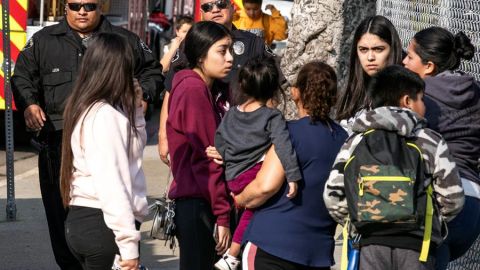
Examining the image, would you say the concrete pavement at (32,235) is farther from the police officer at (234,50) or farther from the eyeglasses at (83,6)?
the eyeglasses at (83,6)

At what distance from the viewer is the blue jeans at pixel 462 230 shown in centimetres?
494


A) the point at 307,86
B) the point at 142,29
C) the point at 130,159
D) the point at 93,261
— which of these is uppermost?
the point at 307,86

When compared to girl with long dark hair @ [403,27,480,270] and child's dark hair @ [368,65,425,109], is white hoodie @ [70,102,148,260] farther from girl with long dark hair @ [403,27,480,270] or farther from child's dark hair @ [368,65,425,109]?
girl with long dark hair @ [403,27,480,270]

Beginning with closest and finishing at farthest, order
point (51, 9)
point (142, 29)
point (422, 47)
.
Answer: point (422, 47) → point (51, 9) → point (142, 29)

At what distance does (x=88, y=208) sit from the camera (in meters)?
4.75

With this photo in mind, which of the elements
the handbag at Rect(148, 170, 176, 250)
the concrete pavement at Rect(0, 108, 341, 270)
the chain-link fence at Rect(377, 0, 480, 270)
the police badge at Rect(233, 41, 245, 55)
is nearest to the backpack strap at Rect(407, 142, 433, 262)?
the handbag at Rect(148, 170, 176, 250)

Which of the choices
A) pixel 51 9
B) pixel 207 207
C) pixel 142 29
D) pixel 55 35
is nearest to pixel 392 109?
pixel 207 207

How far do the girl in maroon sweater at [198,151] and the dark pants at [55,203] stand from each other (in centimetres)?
103

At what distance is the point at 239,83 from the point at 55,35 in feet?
5.52

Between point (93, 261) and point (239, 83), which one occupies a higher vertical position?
point (239, 83)

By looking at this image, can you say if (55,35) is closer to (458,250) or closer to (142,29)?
(458,250)

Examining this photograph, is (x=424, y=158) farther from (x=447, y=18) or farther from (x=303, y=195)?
(x=447, y=18)

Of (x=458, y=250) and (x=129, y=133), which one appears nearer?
(x=129, y=133)

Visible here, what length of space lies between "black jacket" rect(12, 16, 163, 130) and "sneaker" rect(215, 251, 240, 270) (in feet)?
4.72
